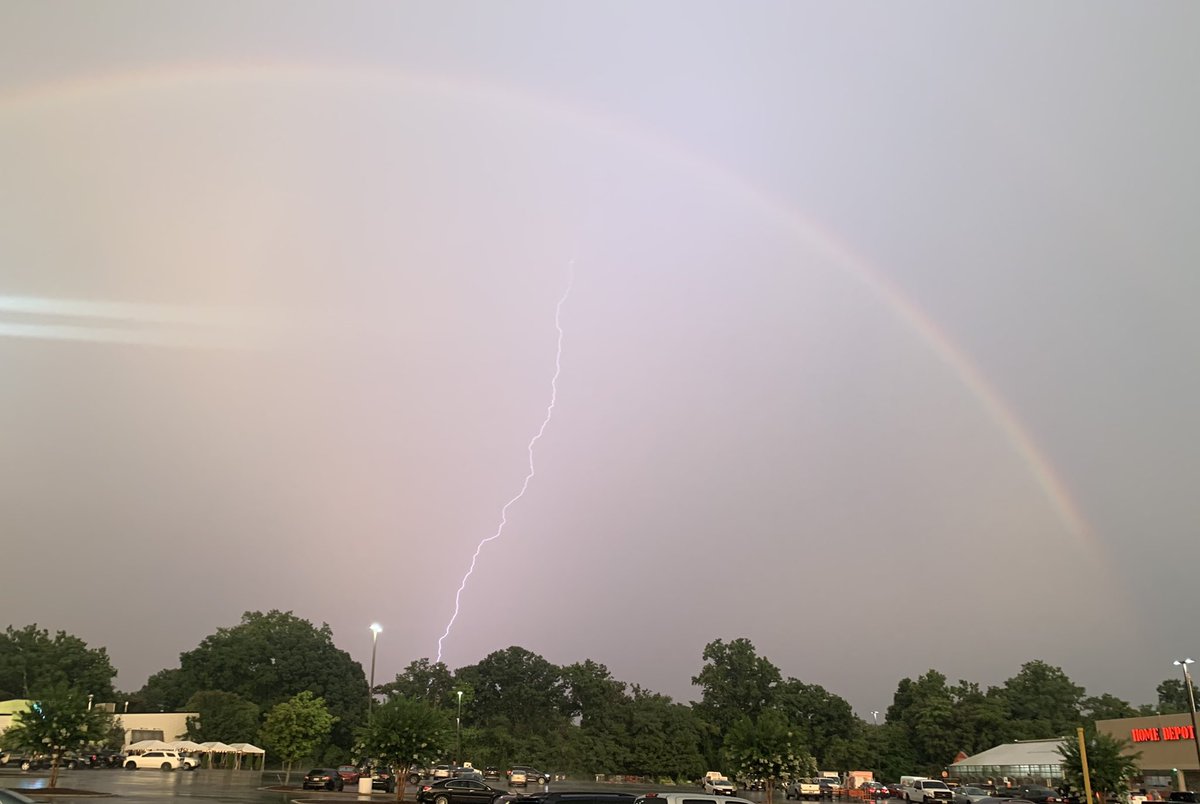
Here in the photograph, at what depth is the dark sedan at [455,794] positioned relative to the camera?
33.8 m

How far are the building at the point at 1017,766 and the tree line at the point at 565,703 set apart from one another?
797 centimetres

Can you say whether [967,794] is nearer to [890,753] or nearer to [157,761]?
[890,753]

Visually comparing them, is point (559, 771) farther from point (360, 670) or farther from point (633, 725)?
point (360, 670)

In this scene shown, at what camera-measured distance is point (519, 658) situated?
114625mm

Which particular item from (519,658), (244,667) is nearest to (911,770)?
(519,658)

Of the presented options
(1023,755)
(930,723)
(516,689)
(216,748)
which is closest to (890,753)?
(930,723)

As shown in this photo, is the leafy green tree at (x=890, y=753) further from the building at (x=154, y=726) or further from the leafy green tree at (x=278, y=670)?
the building at (x=154, y=726)

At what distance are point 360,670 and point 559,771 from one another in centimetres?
3556

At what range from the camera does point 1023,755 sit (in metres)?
70.7

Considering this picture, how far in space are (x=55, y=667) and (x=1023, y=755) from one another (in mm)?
107100

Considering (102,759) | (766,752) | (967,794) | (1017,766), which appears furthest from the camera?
(102,759)

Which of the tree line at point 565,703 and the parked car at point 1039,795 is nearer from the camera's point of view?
the parked car at point 1039,795

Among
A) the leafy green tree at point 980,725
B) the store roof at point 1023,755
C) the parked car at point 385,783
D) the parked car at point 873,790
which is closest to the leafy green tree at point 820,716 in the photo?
the leafy green tree at point 980,725

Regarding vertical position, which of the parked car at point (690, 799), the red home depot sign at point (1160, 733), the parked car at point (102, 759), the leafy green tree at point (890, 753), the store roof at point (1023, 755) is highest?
the parked car at point (690, 799)
